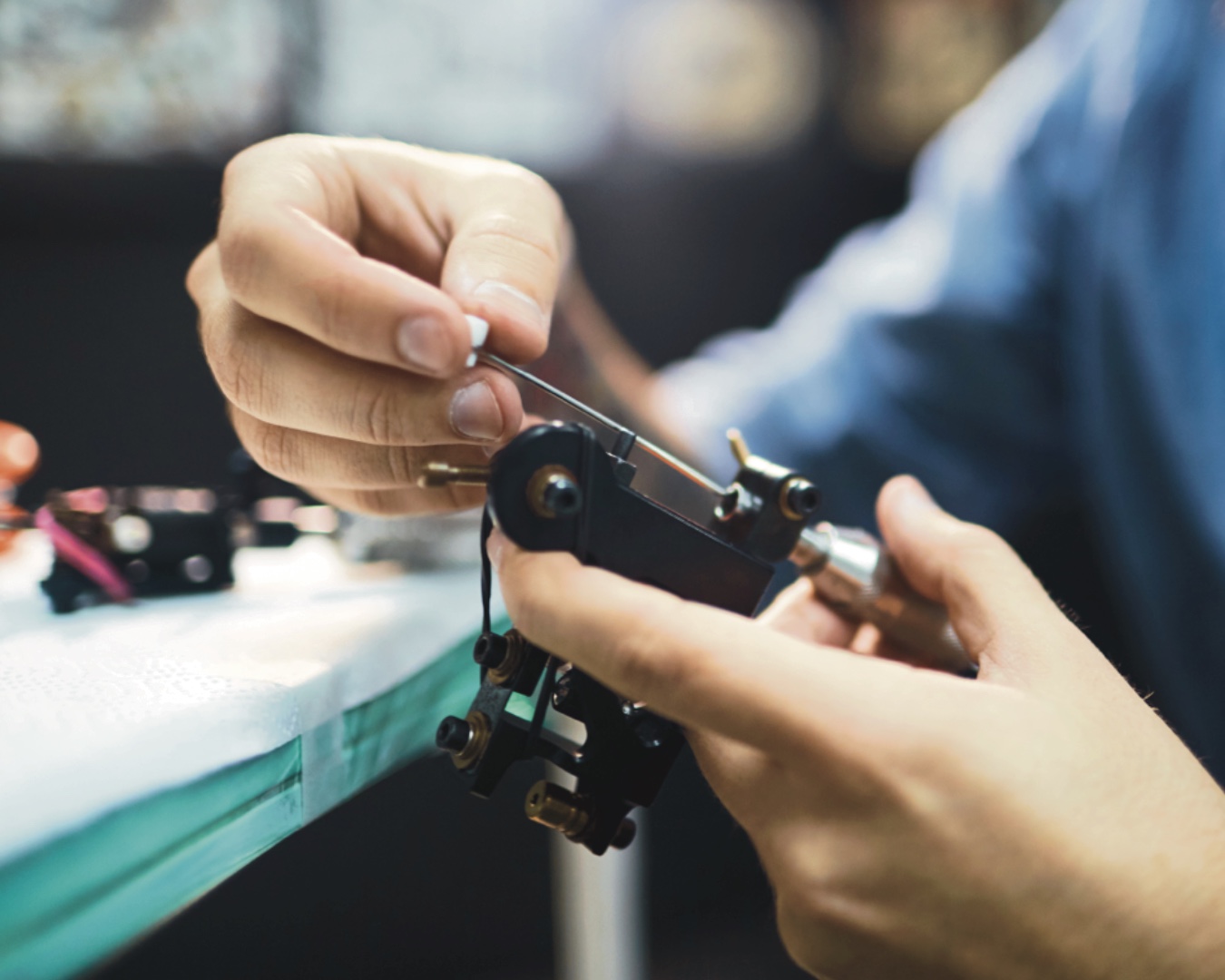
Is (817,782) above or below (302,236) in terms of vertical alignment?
below

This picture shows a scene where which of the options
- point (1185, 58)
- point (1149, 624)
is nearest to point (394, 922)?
point (1149, 624)

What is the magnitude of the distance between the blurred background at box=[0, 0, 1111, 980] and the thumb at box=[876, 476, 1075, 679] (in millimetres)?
790

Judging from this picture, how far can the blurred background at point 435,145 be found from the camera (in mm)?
1211

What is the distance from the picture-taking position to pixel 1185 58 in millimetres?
716

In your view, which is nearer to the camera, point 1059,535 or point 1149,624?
point 1149,624

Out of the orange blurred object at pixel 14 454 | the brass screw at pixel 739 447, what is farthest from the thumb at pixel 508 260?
the orange blurred object at pixel 14 454

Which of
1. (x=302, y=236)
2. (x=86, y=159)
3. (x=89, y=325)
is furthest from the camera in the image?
(x=89, y=325)

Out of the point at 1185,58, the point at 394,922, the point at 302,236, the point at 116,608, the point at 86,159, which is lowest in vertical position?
the point at 394,922

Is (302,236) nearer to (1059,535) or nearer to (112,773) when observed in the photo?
(112,773)

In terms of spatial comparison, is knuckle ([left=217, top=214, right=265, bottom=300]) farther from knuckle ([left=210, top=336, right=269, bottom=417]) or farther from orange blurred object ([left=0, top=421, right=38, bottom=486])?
orange blurred object ([left=0, top=421, right=38, bottom=486])

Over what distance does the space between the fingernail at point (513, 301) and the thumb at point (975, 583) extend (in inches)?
9.4

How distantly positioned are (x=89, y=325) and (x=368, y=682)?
3.89ft

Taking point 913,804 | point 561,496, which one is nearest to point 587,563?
point 561,496

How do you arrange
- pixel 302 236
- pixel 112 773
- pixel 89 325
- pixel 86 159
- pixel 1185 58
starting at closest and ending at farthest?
1. pixel 112 773
2. pixel 302 236
3. pixel 1185 58
4. pixel 86 159
5. pixel 89 325
